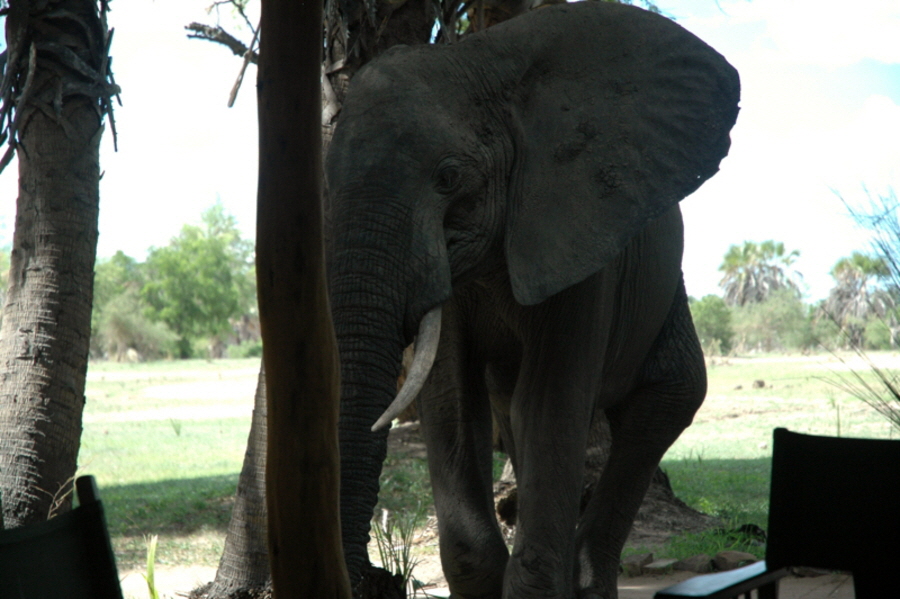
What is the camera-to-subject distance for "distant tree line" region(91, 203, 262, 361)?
49781 mm

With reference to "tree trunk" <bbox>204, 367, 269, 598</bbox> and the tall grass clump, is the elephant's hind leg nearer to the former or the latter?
the tall grass clump

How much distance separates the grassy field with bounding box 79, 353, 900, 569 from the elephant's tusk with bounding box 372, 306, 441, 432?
7.10 feet

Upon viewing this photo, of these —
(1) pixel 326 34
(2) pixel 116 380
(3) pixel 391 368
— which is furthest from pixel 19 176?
(2) pixel 116 380

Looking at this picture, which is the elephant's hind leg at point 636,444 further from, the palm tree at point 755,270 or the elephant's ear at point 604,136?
the palm tree at point 755,270

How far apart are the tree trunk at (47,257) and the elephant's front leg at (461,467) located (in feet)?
5.43

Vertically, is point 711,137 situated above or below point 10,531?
above

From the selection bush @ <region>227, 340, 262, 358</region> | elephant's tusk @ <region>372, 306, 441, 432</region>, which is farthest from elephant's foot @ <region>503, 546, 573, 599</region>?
bush @ <region>227, 340, 262, 358</region>

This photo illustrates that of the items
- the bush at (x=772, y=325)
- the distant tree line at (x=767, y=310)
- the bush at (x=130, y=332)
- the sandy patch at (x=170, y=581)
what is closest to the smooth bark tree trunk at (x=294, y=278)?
the sandy patch at (x=170, y=581)

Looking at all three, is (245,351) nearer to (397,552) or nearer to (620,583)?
(620,583)

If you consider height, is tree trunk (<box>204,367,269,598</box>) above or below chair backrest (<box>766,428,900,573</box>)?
below

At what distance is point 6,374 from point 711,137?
3051 millimetres

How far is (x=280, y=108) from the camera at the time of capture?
6.47 feet

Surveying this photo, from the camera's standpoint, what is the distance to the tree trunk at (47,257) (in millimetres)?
4016

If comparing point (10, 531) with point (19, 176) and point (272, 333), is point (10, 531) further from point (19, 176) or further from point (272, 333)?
point (19, 176)
